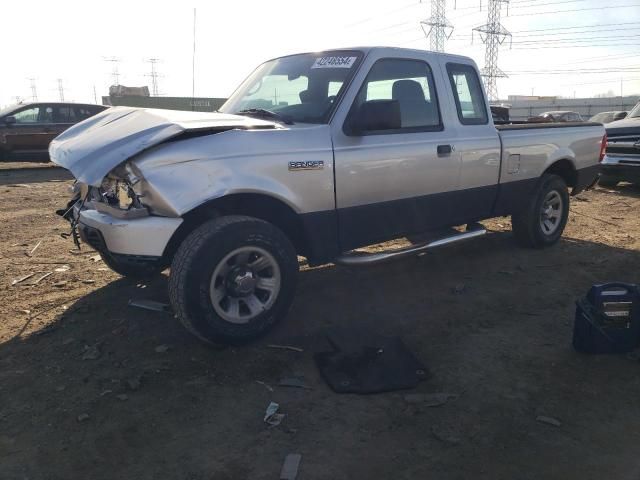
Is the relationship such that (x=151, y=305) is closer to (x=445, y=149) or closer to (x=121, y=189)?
(x=121, y=189)

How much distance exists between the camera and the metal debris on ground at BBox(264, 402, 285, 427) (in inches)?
112

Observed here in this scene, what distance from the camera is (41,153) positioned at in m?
13.8

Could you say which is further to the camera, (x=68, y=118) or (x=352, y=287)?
(x=68, y=118)

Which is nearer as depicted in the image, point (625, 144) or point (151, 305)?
point (151, 305)

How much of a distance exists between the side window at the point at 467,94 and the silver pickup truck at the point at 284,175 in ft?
0.06

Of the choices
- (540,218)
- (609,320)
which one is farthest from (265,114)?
(540,218)

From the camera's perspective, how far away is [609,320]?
11.5ft

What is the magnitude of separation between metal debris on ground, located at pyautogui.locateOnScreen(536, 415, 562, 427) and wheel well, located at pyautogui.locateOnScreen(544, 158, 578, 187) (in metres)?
3.95

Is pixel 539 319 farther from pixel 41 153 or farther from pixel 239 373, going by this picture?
pixel 41 153

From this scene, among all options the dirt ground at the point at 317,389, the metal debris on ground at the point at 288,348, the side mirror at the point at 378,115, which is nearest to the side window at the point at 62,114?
the dirt ground at the point at 317,389

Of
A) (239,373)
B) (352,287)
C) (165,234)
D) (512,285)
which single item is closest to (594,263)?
(512,285)

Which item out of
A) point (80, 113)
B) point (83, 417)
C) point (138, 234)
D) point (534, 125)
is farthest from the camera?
point (80, 113)

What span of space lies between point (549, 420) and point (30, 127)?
14.7 meters

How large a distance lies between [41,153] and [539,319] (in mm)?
13460
